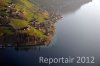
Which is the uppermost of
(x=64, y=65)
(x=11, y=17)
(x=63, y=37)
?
(x=11, y=17)

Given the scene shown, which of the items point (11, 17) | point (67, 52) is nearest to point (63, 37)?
point (67, 52)

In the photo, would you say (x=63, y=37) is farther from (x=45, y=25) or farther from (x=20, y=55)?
(x=20, y=55)

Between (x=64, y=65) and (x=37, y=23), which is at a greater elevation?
(x=37, y=23)

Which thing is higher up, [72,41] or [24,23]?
[24,23]
